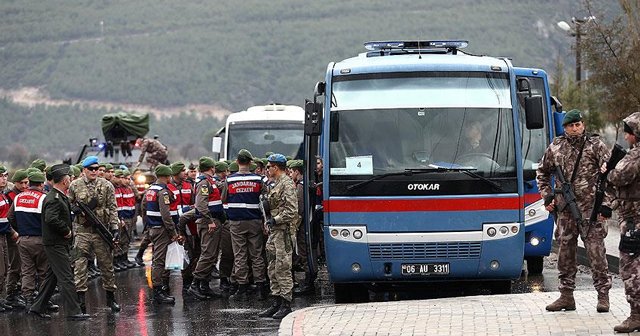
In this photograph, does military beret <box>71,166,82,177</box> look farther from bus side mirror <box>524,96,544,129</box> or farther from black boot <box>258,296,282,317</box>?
bus side mirror <box>524,96,544,129</box>

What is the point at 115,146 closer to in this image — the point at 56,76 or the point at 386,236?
the point at 386,236

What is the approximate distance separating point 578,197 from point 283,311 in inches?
158

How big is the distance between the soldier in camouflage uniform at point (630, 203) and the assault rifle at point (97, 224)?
692 centimetres

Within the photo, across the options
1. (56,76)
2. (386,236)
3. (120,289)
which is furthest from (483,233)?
(56,76)

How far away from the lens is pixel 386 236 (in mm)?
14820

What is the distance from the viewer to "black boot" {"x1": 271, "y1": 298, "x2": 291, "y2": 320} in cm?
1448

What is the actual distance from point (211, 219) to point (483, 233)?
4.17 m

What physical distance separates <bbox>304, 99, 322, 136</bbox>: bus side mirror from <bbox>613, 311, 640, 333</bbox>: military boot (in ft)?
16.0

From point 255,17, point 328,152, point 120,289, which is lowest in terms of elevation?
point 120,289

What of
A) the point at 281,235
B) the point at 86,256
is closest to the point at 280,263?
the point at 281,235

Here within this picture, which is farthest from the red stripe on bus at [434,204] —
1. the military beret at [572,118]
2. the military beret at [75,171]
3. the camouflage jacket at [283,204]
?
the military beret at [75,171]

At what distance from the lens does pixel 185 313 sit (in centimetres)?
1544

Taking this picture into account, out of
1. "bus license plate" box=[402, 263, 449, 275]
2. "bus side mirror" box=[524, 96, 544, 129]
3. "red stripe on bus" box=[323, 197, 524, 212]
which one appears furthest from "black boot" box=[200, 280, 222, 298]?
"bus side mirror" box=[524, 96, 544, 129]

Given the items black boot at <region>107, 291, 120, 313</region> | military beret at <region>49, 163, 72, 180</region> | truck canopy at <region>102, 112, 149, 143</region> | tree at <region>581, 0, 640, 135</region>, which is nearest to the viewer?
military beret at <region>49, 163, 72, 180</region>
